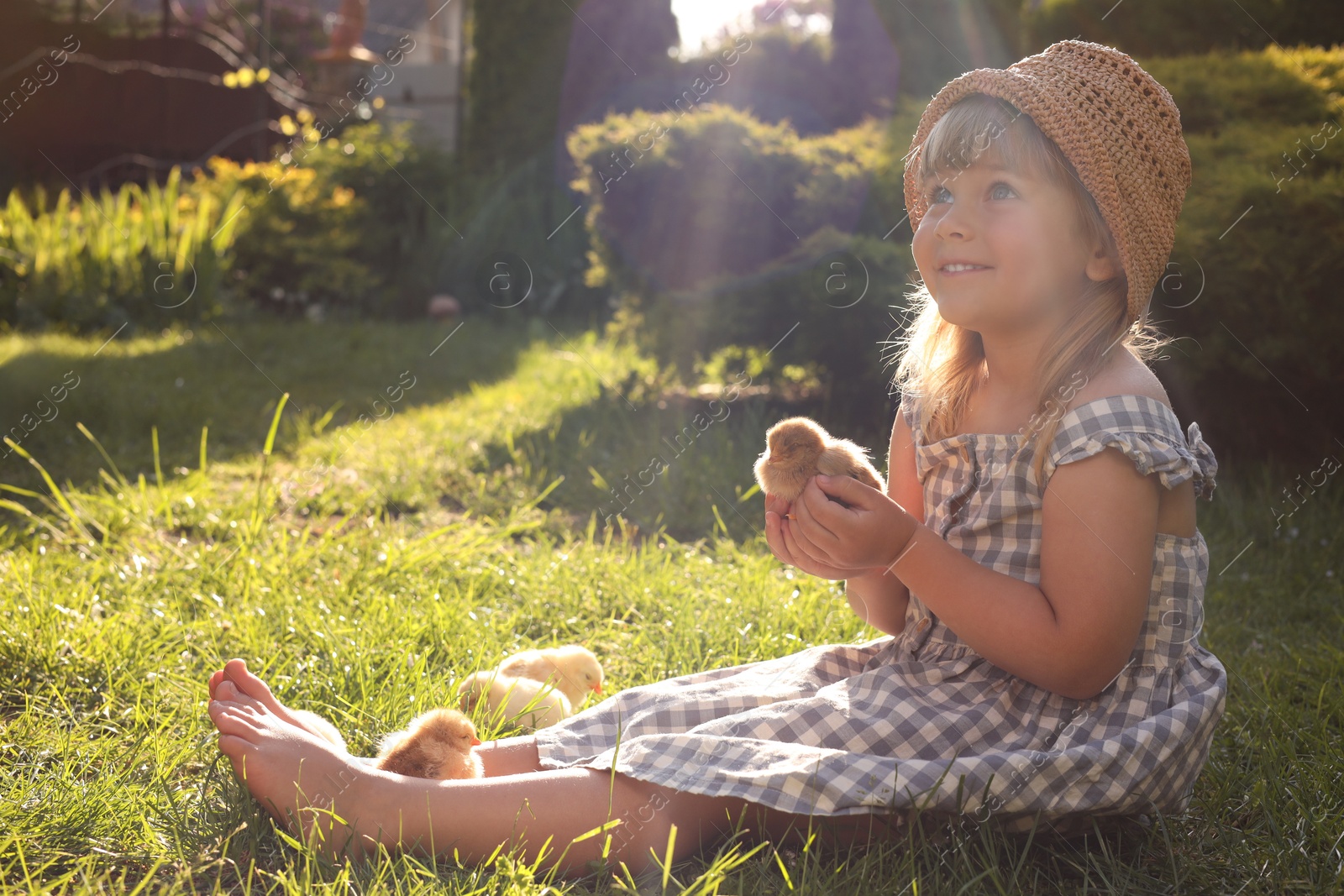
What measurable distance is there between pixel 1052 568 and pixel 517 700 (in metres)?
1.15

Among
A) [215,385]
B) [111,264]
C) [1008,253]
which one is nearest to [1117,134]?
[1008,253]

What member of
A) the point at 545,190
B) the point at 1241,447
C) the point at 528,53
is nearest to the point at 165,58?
the point at 528,53

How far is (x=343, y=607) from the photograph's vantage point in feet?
9.02

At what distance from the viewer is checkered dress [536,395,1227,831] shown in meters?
1.60

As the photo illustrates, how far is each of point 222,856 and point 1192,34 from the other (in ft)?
19.5

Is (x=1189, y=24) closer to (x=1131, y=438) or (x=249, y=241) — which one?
(x=1131, y=438)

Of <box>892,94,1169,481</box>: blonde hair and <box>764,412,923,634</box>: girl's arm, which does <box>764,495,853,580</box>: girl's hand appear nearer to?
<box>764,412,923,634</box>: girl's arm

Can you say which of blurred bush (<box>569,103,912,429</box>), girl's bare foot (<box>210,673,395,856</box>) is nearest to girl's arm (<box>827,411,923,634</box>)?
girl's bare foot (<box>210,673,395,856</box>)

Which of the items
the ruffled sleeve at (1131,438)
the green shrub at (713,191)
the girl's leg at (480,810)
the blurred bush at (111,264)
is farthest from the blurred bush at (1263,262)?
the blurred bush at (111,264)

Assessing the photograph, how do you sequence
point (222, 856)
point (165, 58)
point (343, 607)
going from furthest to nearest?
1. point (165, 58)
2. point (343, 607)
3. point (222, 856)

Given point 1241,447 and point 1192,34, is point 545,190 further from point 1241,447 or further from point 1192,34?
Result: point 1241,447

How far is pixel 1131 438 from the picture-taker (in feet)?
5.37

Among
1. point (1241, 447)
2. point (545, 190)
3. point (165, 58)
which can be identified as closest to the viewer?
point (1241, 447)

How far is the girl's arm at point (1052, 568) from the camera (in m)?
1.61
